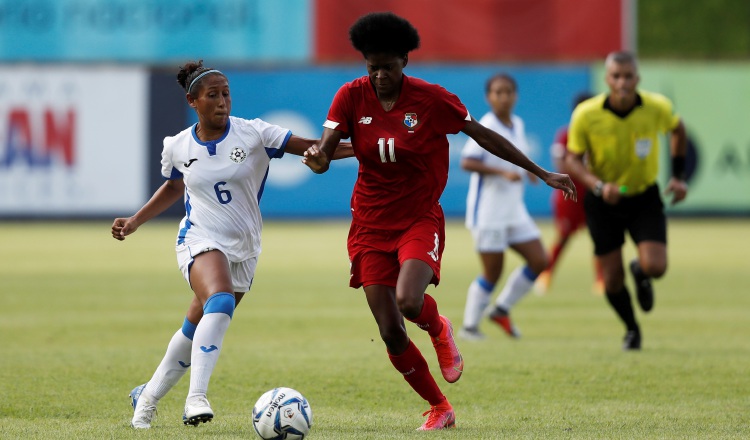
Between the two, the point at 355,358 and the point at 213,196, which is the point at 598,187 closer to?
the point at 355,358

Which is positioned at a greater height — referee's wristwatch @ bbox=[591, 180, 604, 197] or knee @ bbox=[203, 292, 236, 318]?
referee's wristwatch @ bbox=[591, 180, 604, 197]

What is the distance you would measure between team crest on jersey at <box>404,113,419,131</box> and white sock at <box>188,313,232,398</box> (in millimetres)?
1516

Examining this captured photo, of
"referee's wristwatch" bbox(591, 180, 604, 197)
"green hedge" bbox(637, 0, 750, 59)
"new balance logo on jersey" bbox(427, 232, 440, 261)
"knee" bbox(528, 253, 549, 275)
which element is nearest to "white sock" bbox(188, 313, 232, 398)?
"new balance logo on jersey" bbox(427, 232, 440, 261)

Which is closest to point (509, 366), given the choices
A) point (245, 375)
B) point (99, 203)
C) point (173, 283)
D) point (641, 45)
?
point (245, 375)

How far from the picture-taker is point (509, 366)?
10.1 metres

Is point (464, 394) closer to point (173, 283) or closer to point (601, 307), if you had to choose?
point (601, 307)

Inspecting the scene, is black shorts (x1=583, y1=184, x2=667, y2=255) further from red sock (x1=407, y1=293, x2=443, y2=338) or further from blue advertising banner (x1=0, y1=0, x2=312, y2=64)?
blue advertising banner (x1=0, y1=0, x2=312, y2=64)

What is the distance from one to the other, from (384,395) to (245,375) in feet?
4.44

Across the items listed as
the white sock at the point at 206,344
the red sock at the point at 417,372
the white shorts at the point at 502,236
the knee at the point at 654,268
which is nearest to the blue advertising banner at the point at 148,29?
the white shorts at the point at 502,236

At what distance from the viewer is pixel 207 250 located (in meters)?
7.44

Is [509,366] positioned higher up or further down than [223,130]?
further down

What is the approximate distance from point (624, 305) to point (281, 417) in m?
5.20

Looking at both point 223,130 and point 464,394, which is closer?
point 223,130

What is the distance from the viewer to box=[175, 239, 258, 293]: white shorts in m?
7.46
